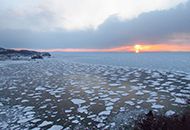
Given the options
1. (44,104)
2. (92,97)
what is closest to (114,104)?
(92,97)

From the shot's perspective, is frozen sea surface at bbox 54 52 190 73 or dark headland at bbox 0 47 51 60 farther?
dark headland at bbox 0 47 51 60

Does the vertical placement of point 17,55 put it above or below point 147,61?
above

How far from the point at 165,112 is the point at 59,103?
3961 mm

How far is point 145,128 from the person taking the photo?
186 inches

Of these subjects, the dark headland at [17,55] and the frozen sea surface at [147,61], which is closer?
the frozen sea surface at [147,61]

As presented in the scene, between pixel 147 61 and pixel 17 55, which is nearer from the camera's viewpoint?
pixel 147 61

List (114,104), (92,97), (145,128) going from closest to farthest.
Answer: (145,128) → (114,104) → (92,97)

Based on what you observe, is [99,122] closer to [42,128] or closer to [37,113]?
[42,128]

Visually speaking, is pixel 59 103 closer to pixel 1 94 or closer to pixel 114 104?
pixel 114 104

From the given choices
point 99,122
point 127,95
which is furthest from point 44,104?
point 127,95

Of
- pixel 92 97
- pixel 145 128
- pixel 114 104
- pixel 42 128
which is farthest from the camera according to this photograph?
pixel 92 97

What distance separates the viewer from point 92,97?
9.05 meters

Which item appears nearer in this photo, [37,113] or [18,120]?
[18,120]

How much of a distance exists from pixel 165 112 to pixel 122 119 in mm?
1473
